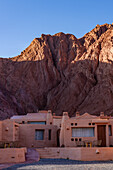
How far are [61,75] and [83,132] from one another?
5601 cm

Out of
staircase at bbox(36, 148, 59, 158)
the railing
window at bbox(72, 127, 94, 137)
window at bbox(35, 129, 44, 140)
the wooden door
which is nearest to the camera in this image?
staircase at bbox(36, 148, 59, 158)

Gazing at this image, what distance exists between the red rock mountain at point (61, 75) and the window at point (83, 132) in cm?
3601

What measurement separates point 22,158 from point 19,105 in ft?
178

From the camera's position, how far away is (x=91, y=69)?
82500 mm

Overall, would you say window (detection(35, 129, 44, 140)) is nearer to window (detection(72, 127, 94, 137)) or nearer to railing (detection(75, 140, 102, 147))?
window (detection(72, 127, 94, 137))

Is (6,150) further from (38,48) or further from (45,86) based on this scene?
(38,48)

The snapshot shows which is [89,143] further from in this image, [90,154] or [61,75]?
[61,75]

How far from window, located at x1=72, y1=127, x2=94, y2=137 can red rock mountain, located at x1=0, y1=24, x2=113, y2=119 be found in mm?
36014

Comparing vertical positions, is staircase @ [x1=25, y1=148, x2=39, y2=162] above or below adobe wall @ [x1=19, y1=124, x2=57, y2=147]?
below

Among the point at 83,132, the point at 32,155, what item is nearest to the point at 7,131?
the point at 32,155

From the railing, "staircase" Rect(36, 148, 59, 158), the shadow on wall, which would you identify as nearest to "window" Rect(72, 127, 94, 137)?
the railing

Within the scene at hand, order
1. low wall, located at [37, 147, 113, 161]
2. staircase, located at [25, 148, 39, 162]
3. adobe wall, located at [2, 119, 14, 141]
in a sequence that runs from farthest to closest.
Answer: adobe wall, located at [2, 119, 14, 141] < staircase, located at [25, 148, 39, 162] < low wall, located at [37, 147, 113, 161]

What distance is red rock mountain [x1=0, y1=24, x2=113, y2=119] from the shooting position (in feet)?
251

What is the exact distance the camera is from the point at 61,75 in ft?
293
